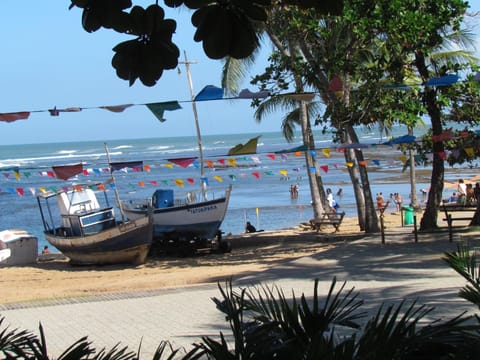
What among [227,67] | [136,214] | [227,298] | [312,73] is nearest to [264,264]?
[312,73]

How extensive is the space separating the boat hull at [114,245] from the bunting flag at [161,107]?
25.4ft

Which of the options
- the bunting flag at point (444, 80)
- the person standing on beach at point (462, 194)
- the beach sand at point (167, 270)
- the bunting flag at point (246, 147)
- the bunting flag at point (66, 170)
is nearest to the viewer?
the bunting flag at point (246, 147)

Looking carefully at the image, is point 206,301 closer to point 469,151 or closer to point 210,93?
point 210,93

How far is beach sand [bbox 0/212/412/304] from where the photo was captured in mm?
14518

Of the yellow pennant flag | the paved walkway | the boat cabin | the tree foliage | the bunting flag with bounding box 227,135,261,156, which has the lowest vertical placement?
the paved walkway

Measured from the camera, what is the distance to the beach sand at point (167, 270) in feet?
47.6

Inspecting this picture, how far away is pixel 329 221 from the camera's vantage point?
22.8 m

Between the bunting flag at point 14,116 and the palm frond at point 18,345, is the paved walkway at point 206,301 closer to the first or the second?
the bunting flag at point 14,116

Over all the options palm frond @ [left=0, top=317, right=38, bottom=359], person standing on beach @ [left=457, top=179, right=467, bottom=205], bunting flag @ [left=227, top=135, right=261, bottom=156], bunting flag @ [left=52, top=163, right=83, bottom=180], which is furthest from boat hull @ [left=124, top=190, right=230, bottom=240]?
palm frond @ [left=0, top=317, right=38, bottom=359]

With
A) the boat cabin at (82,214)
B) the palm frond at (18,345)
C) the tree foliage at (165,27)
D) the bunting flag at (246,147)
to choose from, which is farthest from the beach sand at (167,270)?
the tree foliage at (165,27)

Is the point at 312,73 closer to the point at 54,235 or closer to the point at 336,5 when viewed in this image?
the point at 54,235

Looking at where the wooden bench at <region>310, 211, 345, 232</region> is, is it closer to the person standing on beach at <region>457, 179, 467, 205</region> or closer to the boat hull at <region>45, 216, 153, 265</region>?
the person standing on beach at <region>457, 179, 467, 205</region>

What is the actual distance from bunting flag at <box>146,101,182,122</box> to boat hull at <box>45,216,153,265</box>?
7.73m

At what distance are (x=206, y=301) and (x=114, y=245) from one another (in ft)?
32.1
